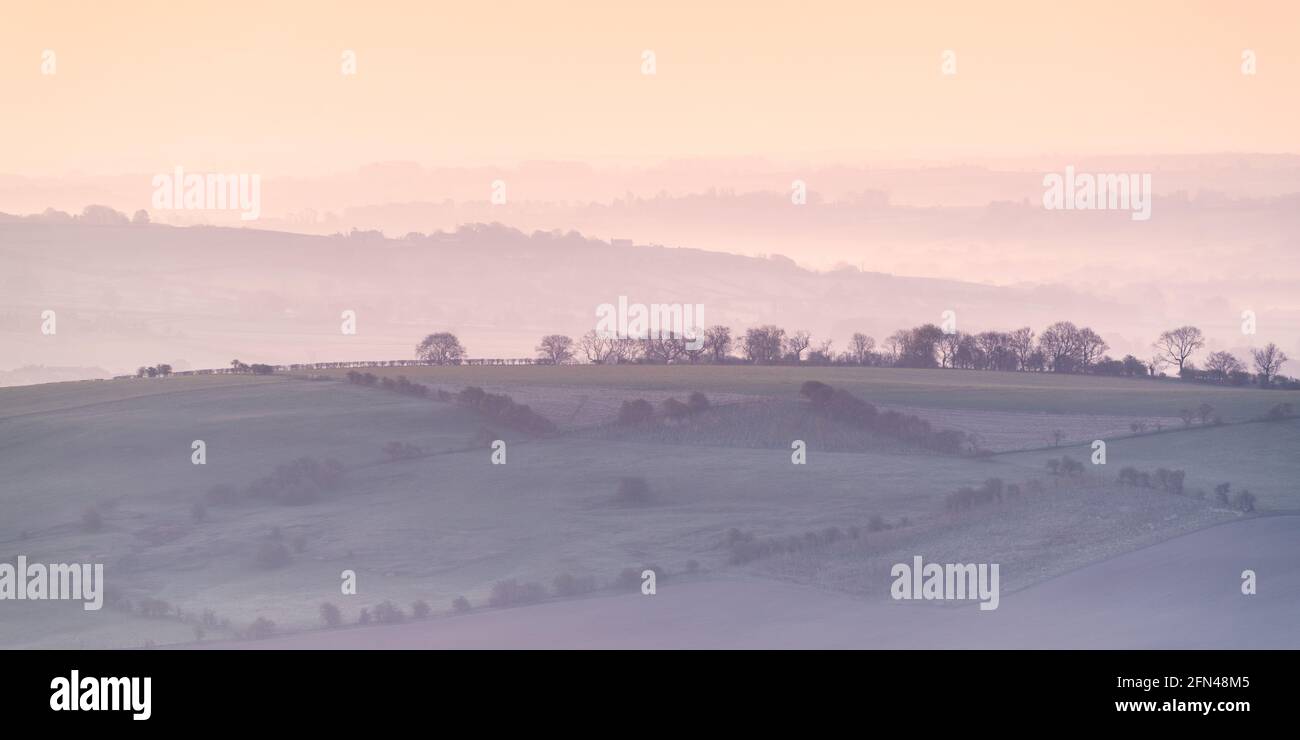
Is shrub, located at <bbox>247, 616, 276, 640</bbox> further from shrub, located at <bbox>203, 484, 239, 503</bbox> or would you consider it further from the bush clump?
the bush clump

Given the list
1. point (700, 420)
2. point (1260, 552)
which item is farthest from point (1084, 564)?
point (700, 420)

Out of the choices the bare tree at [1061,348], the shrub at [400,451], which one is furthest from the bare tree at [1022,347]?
the shrub at [400,451]

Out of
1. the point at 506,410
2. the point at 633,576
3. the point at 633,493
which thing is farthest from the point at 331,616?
the point at 506,410

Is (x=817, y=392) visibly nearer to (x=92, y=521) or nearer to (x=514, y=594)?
(x=514, y=594)

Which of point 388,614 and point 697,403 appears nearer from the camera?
point 388,614

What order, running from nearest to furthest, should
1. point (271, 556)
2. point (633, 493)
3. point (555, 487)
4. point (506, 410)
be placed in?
point (271, 556)
point (633, 493)
point (555, 487)
point (506, 410)
